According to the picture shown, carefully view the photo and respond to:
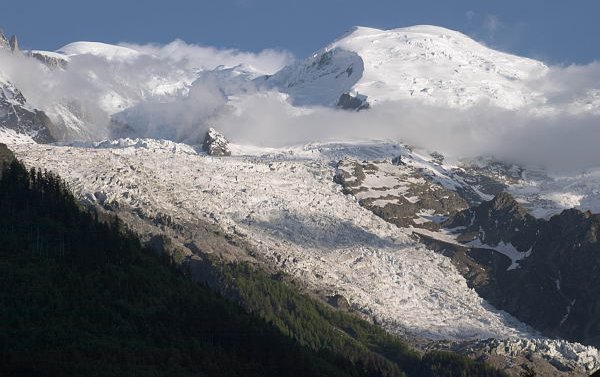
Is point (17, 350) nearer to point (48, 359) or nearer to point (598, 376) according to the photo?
point (48, 359)

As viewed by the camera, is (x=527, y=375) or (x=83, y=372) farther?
(x=83, y=372)

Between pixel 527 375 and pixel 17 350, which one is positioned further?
pixel 17 350

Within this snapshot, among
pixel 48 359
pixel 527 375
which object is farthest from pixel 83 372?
pixel 527 375

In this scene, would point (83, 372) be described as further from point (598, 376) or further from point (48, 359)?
point (598, 376)

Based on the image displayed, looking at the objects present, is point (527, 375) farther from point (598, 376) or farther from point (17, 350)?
point (17, 350)

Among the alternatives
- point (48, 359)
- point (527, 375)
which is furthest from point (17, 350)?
point (527, 375)

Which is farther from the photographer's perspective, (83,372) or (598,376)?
(83,372)

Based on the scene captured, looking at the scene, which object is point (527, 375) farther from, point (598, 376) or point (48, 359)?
point (48, 359)
